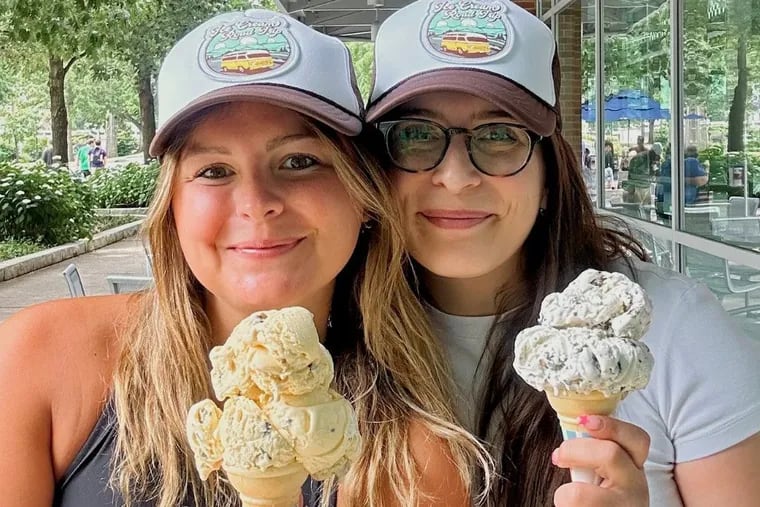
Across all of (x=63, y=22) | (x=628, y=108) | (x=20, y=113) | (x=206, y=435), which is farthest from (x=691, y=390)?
(x=20, y=113)

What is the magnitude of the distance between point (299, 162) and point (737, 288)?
3748mm

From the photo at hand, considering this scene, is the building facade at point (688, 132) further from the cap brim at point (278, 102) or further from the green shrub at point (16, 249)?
the green shrub at point (16, 249)

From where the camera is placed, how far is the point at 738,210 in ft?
15.5

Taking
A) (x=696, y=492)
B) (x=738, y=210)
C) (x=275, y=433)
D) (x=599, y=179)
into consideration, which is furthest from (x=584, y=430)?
(x=599, y=179)

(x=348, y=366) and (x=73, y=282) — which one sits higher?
(x=348, y=366)

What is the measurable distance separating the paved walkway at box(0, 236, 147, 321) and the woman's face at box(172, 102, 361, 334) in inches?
261

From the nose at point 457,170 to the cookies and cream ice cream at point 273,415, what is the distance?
0.72 m

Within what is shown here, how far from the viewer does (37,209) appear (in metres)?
12.3

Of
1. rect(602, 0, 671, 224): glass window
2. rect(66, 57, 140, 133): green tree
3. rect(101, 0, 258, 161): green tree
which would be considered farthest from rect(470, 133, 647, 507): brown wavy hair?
rect(66, 57, 140, 133): green tree

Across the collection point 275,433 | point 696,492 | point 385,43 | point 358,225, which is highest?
→ point 385,43

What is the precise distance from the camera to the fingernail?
1.19m

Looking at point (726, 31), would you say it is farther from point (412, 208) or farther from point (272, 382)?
point (272, 382)

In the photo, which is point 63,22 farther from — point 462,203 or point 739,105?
point 462,203

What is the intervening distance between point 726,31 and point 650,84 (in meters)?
1.43
